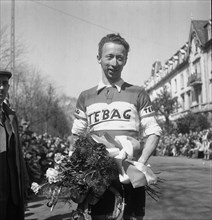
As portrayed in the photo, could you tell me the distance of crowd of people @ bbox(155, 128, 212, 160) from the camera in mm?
19609

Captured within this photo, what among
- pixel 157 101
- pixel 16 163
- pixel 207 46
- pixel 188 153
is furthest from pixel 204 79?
pixel 16 163

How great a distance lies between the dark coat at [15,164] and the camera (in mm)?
3459

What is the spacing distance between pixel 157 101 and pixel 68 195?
40.9 m

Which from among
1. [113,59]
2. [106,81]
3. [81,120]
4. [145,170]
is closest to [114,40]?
[113,59]

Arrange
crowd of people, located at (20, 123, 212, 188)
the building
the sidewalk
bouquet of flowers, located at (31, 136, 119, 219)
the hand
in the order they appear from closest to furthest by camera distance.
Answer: bouquet of flowers, located at (31, 136, 119, 219), the hand, the sidewalk, crowd of people, located at (20, 123, 212, 188), the building

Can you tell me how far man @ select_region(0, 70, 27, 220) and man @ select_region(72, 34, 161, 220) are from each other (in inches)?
41.5

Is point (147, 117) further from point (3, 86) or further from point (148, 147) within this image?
point (3, 86)

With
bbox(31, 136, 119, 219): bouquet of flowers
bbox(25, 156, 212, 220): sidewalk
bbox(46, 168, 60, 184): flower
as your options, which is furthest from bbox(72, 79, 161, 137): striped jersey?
bbox(25, 156, 212, 220): sidewalk

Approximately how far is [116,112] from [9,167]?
1.44 m

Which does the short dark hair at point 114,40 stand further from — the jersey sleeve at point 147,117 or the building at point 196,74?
the building at point 196,74

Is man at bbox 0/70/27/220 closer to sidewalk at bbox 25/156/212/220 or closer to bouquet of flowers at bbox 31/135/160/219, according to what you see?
bouquet of flowers at bbox 31/135/160/219

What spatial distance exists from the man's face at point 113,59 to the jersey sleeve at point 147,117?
0.89ft

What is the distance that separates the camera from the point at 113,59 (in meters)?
2.64

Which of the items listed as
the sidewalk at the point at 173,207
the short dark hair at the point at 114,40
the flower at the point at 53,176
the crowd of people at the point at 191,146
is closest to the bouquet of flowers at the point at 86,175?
the flower at the point at 53,176
